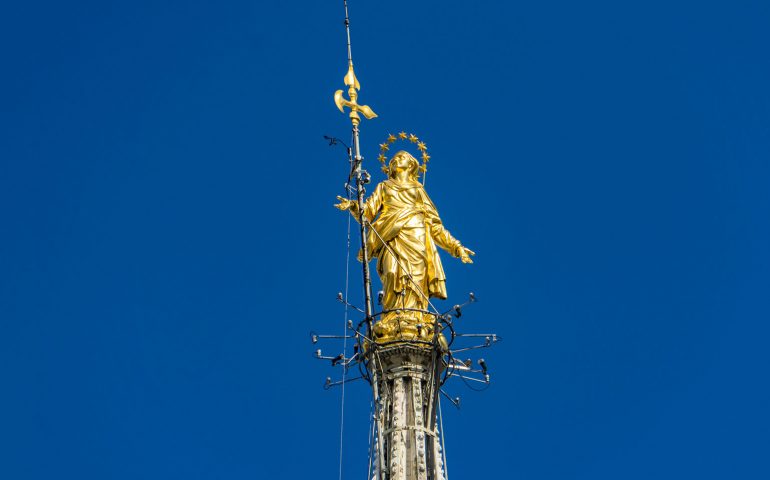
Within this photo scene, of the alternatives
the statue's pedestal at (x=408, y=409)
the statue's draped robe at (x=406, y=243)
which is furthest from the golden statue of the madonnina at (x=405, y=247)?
the statue's pedestal at (x=408, y=409)

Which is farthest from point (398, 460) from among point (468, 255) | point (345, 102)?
point (345, 102)

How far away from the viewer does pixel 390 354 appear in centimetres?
5453

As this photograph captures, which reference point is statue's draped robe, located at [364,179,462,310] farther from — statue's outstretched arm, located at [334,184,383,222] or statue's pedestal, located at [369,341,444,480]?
statue's pedestal, located at [369,341,444,480]

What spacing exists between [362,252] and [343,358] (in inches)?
183

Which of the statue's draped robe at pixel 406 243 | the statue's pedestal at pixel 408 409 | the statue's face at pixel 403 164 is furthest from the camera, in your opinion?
the statue's face at pixel 403 164

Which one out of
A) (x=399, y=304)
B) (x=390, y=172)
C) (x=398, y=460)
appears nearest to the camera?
(x=398, y=460)

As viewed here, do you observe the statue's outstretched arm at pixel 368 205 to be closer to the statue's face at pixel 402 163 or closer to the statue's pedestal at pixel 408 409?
the statue's face at pixel 402 163

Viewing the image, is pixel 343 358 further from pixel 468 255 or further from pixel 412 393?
pixel 468 255

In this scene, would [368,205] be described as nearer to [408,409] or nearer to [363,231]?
[363,231]

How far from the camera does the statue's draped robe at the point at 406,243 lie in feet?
185

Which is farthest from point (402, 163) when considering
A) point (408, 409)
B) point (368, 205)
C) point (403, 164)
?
point (408, 409)

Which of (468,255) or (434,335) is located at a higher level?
(468,255)

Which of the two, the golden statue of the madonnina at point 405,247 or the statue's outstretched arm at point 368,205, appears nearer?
the golden statue of the madonnina at point 405,247

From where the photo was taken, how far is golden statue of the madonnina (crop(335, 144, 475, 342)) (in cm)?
5531
